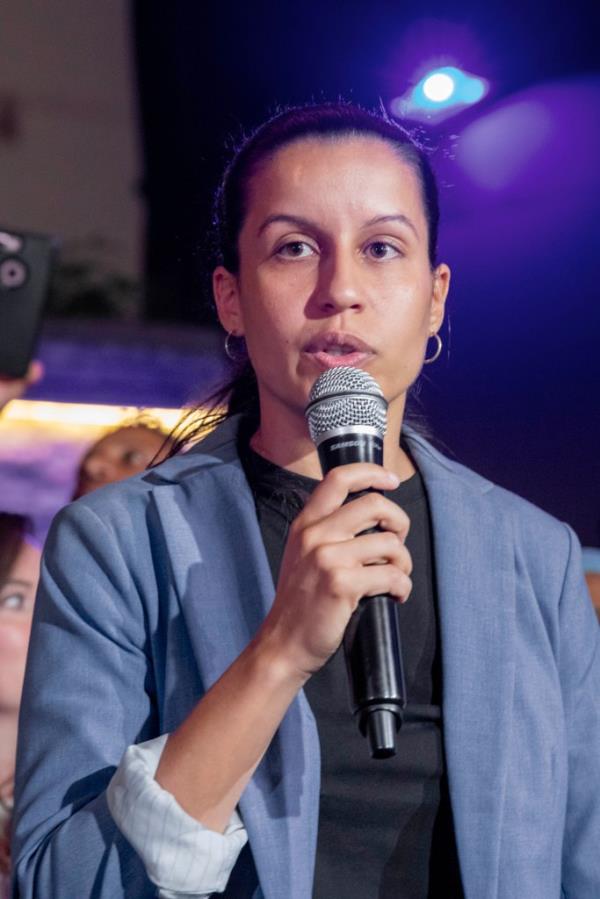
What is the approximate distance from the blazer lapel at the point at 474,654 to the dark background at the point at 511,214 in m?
1.69

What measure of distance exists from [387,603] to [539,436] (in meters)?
2.35

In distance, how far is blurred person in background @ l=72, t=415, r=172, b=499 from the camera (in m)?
3.51

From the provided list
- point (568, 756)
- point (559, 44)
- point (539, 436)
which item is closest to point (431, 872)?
point (568, 756)

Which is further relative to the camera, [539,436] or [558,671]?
[539,436]

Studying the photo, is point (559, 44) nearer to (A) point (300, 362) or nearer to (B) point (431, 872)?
(A) point (300, 362)

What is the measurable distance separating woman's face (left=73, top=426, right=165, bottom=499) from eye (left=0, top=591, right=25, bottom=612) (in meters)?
0.53

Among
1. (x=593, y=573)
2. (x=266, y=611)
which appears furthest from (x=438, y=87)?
(x=266, y=611)

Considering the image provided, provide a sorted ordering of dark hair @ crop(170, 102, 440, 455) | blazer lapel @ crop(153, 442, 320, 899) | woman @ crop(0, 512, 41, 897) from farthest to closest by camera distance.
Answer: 1. woman @ crop(0, 512, 41, 897)
2. dark hair @ crop(170, 102, 440, 455)
3. blazer lapel @ crop(153, 442, 320, 899)

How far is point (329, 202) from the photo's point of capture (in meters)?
1.49

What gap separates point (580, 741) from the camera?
1.56 meters

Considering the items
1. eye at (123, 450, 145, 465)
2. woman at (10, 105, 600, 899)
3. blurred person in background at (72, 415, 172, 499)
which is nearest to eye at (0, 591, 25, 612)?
blurred person in background at (72, 415, 172, 499)

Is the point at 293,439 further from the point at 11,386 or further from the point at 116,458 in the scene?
the point at 116,458

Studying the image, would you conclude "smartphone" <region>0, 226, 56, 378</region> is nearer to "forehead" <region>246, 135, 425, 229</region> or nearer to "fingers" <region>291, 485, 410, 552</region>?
"forehead" <region>246, 135, 425, 229</region>

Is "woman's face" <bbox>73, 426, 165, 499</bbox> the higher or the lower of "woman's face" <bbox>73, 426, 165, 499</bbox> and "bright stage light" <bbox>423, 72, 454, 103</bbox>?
the lower
